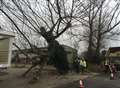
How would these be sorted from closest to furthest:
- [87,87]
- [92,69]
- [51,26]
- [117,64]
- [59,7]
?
[87,87]
[59,7]
[51,26]
[117,64]
[92,69]

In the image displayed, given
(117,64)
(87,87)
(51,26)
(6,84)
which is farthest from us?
(117,64)

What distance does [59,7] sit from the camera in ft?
58.5

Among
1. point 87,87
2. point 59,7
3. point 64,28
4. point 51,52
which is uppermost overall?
point 59,7

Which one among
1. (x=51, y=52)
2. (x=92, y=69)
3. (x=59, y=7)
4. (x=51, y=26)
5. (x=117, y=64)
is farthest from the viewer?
(x=92, y=69)

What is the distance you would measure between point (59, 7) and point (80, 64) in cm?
850

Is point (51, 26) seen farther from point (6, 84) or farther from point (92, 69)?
point (92, 69)

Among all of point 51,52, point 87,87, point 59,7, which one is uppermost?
point 59,7

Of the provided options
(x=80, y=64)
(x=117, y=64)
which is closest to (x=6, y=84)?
(x=80, y=64)

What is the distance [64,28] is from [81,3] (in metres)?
2.30

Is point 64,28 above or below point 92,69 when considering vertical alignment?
above

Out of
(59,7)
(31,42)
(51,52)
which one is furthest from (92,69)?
(59,7)

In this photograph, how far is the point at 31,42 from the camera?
20.2 m

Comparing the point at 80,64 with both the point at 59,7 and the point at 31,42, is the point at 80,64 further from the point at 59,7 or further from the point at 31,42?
the point at 59,7

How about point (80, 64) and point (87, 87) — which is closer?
point (87, 87)
